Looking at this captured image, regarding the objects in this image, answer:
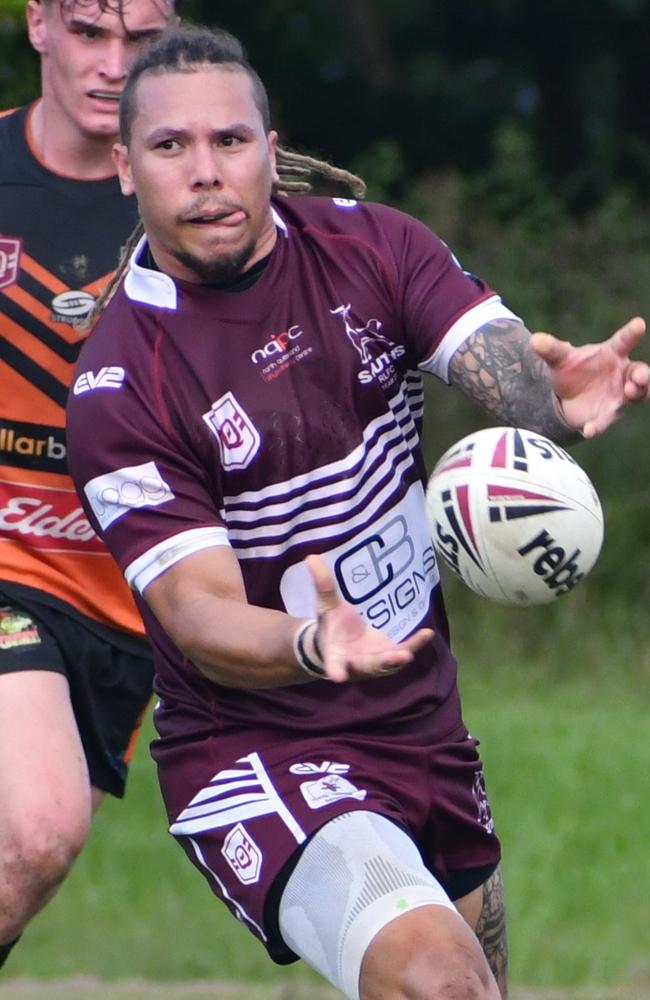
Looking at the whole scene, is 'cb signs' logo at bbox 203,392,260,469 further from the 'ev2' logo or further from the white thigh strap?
the white thigh strap

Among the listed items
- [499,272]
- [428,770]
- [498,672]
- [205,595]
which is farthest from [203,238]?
[499,272]

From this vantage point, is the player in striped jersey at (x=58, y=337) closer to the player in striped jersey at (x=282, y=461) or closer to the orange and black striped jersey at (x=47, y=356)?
the orange and black striped jersey at (x=47, y=356)

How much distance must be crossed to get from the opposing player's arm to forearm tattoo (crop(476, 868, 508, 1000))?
0.94 meters

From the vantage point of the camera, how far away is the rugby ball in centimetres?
392

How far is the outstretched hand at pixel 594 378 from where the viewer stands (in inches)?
157

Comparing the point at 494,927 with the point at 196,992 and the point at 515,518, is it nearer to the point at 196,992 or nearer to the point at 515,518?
the point at 515,518

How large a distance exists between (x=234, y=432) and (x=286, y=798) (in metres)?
0.75

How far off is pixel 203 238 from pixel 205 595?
2.54 ft

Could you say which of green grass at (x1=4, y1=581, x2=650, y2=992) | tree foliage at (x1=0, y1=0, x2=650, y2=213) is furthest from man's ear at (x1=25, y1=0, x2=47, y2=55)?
tree foliage at (x1=0, y1=0, x2=650, y2=213)

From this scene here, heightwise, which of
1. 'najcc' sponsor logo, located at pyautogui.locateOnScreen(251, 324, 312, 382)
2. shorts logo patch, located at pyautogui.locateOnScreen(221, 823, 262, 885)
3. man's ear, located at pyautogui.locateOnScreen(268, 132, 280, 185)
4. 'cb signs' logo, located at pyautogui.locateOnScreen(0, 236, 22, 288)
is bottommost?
shorts logo patch, located at pyautogui.locateOnScreen(221, 823, 262, 885)

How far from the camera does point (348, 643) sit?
3.47 metres

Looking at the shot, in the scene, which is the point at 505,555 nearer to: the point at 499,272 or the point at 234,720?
the point at 234,720

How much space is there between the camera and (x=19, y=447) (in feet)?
17.2

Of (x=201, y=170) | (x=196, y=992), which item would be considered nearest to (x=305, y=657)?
(x=201, y=170)
